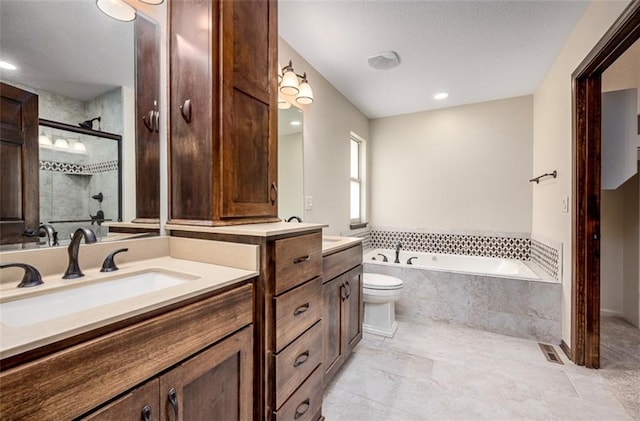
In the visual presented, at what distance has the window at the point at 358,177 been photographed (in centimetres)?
373

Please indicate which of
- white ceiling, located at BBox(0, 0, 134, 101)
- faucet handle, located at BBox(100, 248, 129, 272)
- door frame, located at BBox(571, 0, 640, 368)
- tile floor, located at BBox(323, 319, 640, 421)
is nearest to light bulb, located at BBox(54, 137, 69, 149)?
white ceiling, located at BBox(0, 0, 134, 101)

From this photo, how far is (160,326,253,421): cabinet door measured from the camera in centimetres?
74

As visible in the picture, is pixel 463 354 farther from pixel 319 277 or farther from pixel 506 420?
pixel 319 277

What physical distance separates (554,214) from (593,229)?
1.85ft

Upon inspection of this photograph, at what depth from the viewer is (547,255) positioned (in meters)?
2.60

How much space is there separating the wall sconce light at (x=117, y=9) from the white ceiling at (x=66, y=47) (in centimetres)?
2

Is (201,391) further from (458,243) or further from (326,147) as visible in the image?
(458,243)

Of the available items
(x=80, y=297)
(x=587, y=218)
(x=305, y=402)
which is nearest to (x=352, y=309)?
(x=305, y=402)

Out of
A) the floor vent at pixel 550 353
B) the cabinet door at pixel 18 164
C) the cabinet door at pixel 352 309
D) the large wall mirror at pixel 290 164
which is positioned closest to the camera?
the cabinet door at pixel 18 164

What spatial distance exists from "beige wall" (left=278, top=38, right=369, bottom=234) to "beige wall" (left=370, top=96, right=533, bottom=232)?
0.85 metres

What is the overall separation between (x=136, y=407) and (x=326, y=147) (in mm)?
2408

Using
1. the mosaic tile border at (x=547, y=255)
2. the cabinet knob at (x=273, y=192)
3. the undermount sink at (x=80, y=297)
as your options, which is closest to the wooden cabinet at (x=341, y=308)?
the cabinet knob at (x=273, y=192)

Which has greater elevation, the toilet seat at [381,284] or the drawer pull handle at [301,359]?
the toilet seat at [381,284]

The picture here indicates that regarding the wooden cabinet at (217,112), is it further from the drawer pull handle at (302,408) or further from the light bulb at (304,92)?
the drawer pull handle at (302,408)
